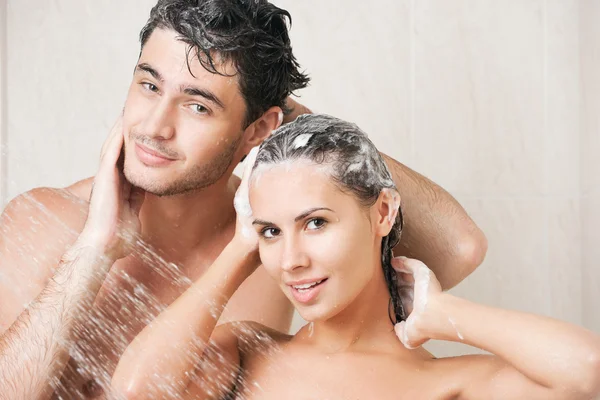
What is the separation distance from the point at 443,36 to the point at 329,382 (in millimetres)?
1125

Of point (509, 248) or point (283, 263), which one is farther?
point (509, 248)

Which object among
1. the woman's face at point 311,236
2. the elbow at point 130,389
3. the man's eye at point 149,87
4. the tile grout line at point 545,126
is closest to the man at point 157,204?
the man's eye at point 149,87

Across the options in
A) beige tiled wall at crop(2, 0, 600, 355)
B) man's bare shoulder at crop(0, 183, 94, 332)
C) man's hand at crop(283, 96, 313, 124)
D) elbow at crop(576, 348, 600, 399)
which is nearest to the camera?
elbow at crop(576, 348, 600, 399)

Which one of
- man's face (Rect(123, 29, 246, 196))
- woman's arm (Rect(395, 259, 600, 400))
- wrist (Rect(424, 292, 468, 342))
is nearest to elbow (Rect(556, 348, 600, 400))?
woman's arm (Rect(395, 259, 600, 400))

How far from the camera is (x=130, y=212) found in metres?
1.43

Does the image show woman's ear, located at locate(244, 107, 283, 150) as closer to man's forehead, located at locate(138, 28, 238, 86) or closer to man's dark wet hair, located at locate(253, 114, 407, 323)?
man's forehead, located at locate(138, 28, 238, 86)

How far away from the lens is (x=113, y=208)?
53.9 inches

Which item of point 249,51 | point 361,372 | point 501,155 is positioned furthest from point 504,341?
point 501,155

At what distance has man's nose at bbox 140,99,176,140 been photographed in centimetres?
135

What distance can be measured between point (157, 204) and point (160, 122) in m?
0.25

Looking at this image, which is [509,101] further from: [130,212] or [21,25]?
[21,25]

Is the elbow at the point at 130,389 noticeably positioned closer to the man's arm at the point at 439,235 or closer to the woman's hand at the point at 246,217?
the woman's hand at the point at 246,217

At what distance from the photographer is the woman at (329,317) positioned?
1083 millimetres

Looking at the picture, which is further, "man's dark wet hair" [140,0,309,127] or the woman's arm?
"man's dark wet hair" [140,0,309,127]
